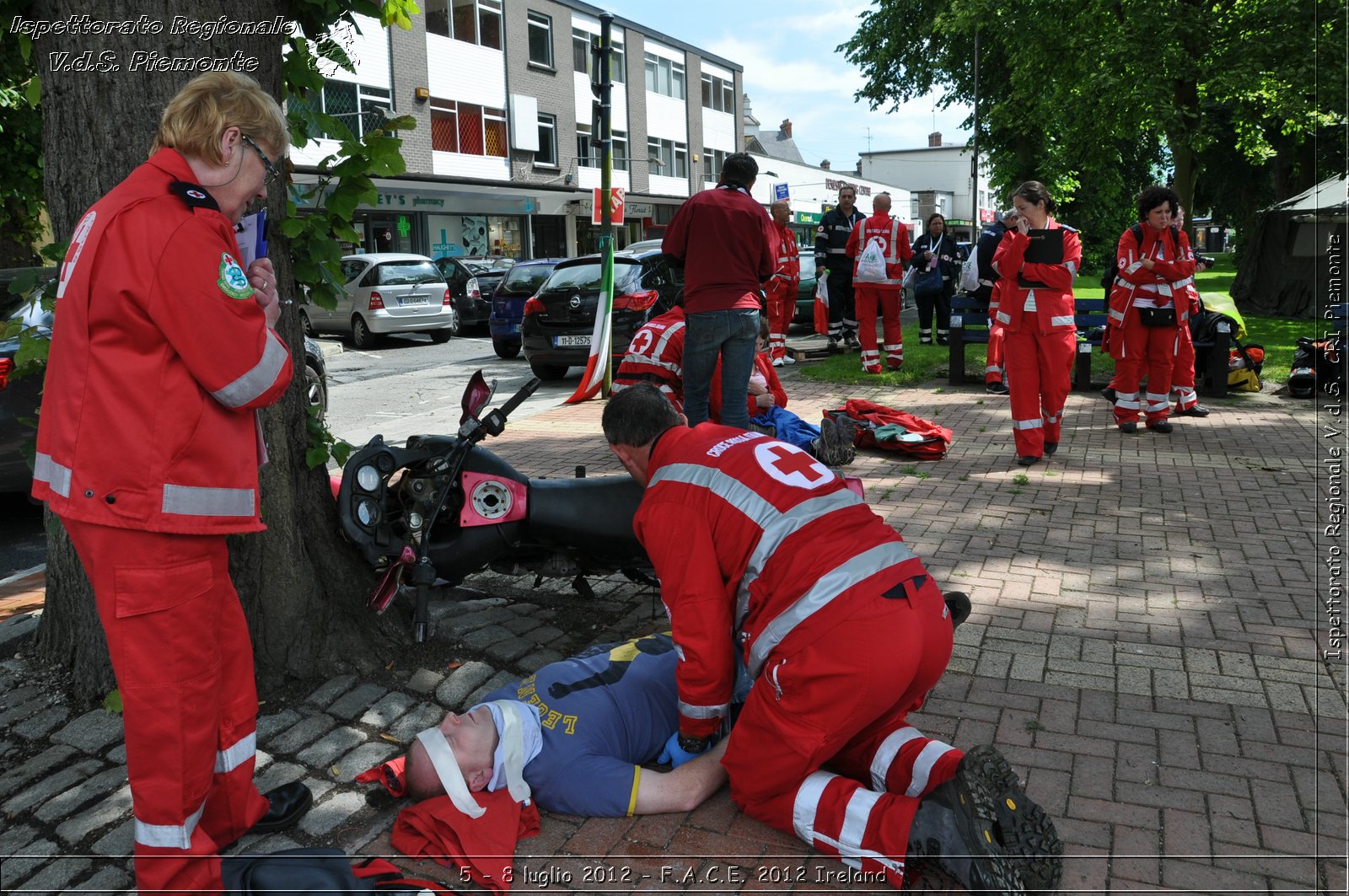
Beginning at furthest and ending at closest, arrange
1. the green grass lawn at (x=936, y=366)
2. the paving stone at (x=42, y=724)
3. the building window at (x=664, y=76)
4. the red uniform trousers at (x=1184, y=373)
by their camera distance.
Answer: the building window at (x=664, y=76) → the green grass lawn at (x=936, y=366) → the red uniform trousers at (x=1184, y=373) → the paving stone at (x=42, y=724)

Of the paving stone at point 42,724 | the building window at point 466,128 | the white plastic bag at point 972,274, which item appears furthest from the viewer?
the building window at point 466,128

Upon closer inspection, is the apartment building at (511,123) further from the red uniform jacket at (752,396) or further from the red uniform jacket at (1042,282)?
the red uniform jacket at (1042,282)

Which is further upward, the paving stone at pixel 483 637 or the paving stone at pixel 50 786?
the paving stone at pixel 483 637

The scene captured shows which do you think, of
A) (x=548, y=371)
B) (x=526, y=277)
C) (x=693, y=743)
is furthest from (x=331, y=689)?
(x=526, y=277)

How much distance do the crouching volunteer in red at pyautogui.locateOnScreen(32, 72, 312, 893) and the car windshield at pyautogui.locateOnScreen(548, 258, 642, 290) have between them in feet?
31.7

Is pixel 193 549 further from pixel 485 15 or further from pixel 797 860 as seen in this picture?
pixel 485 15

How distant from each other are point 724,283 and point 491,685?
3716 mm

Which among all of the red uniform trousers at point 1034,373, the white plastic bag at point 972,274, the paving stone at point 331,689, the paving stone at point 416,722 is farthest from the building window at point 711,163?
the paving stone at point 416,722

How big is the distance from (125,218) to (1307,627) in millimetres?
4550

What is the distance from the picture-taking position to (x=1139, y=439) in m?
8.30

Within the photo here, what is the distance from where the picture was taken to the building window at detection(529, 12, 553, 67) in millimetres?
35875

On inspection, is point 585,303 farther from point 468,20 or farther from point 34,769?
point 468,20

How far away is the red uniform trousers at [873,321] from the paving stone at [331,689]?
30.3 feet

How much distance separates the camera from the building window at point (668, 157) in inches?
1713
